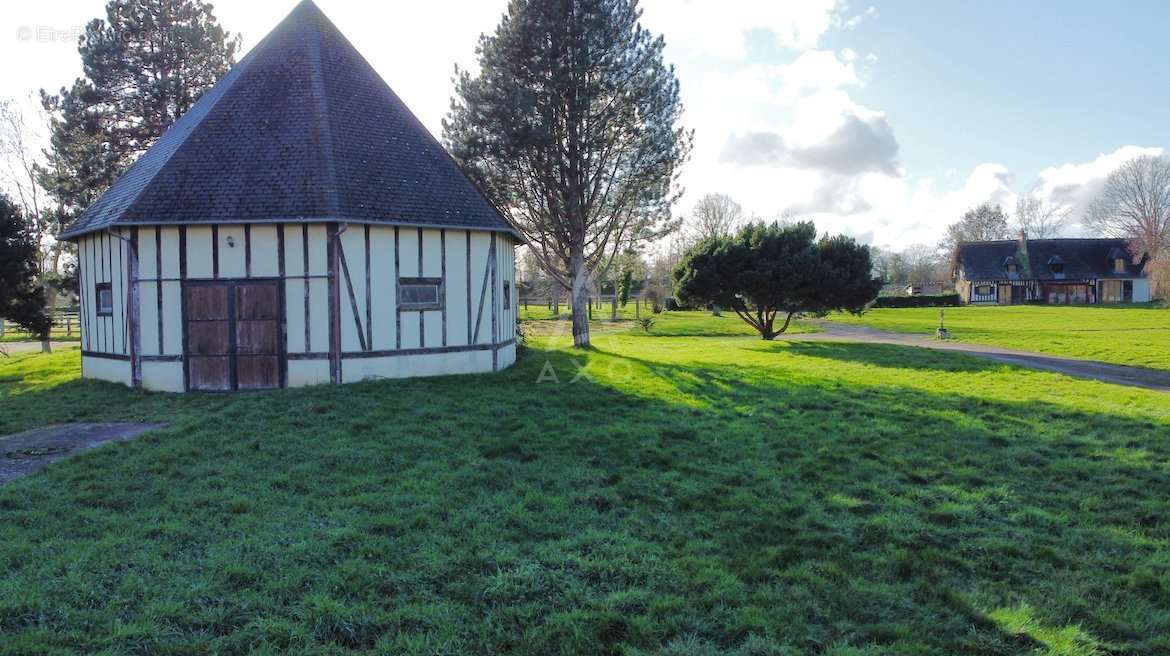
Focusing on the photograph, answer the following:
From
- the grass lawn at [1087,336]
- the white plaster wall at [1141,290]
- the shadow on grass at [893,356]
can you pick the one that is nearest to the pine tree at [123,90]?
the shadow on grass at [893,356]

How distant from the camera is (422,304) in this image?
1172 cm

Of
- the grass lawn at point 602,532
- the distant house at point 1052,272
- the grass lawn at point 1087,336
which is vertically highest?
the distant house at point 1052,272

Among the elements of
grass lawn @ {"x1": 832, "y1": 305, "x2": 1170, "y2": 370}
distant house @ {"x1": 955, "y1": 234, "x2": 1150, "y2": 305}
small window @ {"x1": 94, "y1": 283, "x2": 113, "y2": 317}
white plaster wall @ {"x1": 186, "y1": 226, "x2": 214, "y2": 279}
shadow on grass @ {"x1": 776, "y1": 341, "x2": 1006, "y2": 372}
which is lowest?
shadow on grass @ {"x1": 776, "y1": 341, "x2": 1006, "y2": 372}

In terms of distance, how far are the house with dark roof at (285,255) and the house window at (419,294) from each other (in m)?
0.03

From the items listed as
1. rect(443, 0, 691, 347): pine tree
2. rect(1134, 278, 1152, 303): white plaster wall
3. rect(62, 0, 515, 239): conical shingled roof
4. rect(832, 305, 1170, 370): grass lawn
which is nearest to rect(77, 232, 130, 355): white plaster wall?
rect(62, 0, 515, 239): conical shingled roof

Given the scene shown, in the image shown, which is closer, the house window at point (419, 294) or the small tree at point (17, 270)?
the house window at point (419, 294)

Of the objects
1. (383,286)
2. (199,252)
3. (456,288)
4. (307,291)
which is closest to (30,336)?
(199,252)

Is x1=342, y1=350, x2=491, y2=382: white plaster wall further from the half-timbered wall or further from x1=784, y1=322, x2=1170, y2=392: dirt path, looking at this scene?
x1=784, y1=322, x2=1170, y2=392: dirt path

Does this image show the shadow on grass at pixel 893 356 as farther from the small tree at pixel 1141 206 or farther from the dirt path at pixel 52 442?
the small tree at pixel 1141 206

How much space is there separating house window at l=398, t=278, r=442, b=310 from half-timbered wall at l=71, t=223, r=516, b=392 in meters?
0.06

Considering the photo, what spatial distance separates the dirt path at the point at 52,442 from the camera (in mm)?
6574

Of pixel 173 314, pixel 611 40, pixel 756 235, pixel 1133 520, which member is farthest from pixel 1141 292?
pixel 173 314

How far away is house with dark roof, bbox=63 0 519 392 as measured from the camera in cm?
1074

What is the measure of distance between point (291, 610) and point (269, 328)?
830 cm
